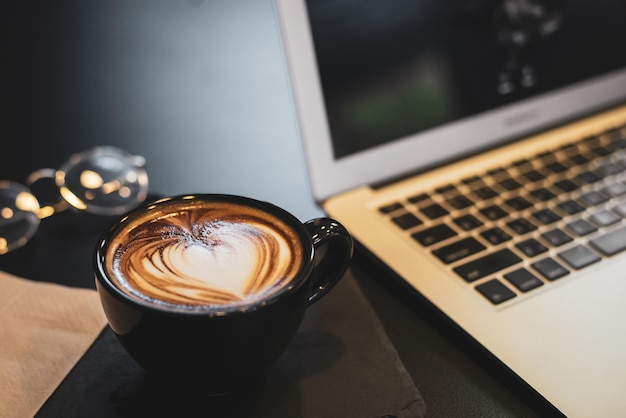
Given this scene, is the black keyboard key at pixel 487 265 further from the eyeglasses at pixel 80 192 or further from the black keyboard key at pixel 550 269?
the eyeglasses at pixel 80 192

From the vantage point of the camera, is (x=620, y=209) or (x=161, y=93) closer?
(x=620, y=209)

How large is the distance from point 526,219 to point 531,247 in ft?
0.16

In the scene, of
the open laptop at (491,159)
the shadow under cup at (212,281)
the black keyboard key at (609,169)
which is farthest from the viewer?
the black keyboard key at (609,169)

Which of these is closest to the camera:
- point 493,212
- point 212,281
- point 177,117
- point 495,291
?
point 212,281

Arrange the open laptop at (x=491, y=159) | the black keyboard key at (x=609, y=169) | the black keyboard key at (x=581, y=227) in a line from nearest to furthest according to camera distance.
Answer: the open laptop at (x=491, y=159), the black keyboard key at (x=581, y=227), the black keyboard key at (x=609, y=169)

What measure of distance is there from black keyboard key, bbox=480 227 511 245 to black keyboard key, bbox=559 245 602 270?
47 millimetres

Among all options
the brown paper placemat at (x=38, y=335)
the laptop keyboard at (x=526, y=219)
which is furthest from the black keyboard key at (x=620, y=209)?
the brown paper placemat at (x=38, y=335)

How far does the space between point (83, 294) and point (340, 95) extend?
29 centimetres

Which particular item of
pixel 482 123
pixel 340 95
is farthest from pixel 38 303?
pixel 482 123

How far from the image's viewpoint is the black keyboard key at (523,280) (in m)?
0.54

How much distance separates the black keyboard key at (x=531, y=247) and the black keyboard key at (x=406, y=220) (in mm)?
87

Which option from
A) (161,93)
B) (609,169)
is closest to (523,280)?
(609,169)

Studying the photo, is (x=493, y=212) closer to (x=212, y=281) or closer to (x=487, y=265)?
(x=487, y=265)

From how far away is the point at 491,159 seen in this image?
73 centimetres
